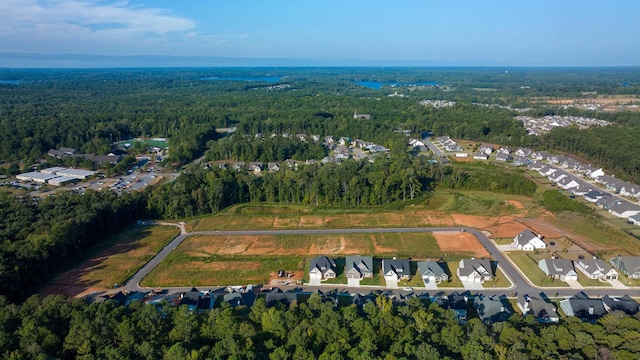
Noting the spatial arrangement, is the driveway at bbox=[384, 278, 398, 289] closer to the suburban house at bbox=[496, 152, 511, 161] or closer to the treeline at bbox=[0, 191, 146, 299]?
the treeline at bbox=[0, 191, 146, 299]

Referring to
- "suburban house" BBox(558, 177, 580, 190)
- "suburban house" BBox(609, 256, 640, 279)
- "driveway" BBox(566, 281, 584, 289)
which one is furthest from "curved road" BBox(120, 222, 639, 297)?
"suburban house" BBox(558, 177, 580, 190)

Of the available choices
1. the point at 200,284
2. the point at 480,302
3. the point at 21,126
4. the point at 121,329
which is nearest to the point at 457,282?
the point at 480,302

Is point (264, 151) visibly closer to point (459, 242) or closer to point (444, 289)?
point (459, 242)

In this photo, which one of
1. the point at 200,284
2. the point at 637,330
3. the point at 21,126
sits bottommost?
the point at 200,284

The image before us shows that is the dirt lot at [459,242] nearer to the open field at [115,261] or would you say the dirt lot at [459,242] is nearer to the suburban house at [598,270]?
the suburban house at [598,270]

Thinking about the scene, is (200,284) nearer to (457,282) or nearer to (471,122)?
(457,282)

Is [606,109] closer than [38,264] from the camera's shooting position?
No

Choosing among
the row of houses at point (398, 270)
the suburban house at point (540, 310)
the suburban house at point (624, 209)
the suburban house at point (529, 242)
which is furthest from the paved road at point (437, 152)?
the suburban house at point (540, 310)
